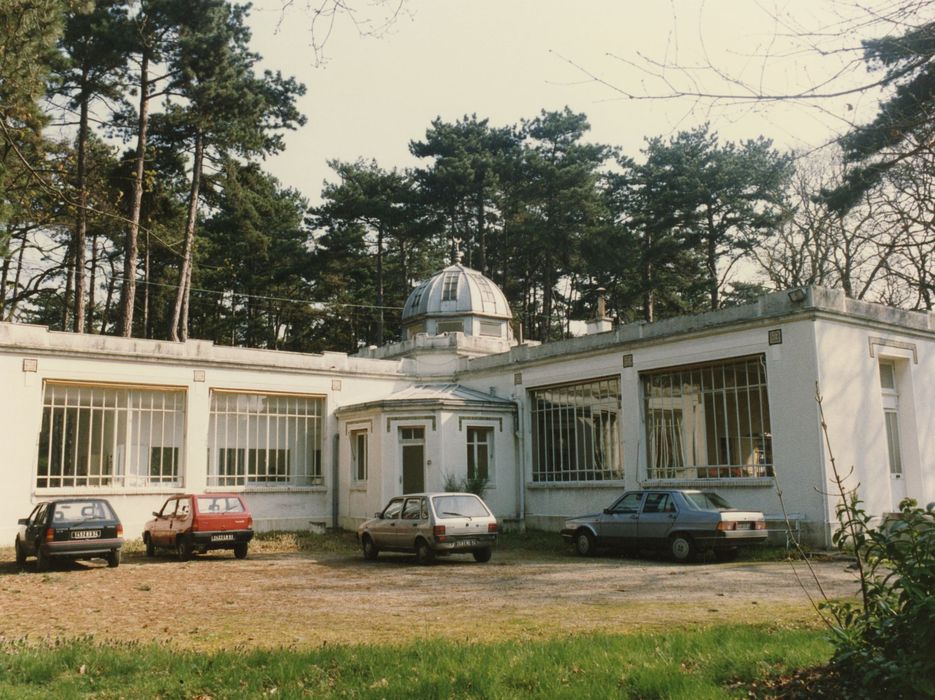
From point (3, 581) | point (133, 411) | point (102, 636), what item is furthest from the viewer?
point (133, 411)

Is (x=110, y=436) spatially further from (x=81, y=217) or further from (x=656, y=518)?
(x=656, y=518)

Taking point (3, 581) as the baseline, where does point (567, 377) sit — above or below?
above

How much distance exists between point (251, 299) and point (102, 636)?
122 ft

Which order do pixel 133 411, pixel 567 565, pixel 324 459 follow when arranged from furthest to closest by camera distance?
pixel 324 459 < pixel 133 411 < pixel 567 565

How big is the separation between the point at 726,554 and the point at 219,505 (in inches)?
438

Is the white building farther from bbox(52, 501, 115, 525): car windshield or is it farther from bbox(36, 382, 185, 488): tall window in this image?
bbox(52, 501, 115, 525): car windshield

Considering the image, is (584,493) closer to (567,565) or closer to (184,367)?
(567,565)

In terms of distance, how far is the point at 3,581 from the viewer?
1402cm

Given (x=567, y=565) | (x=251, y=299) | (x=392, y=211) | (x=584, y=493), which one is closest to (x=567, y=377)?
(x=584, y=493)

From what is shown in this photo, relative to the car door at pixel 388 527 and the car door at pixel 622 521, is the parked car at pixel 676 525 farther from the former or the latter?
the car door at pixel 388 527

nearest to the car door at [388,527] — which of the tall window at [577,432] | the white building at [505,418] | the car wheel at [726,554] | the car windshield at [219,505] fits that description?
the car windshield at [219,505]

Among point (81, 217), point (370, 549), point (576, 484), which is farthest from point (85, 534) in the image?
point (81, 217)

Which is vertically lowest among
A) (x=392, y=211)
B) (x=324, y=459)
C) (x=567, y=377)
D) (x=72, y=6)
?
(x=324, y=459)

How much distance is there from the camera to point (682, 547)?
15953 millimetres
